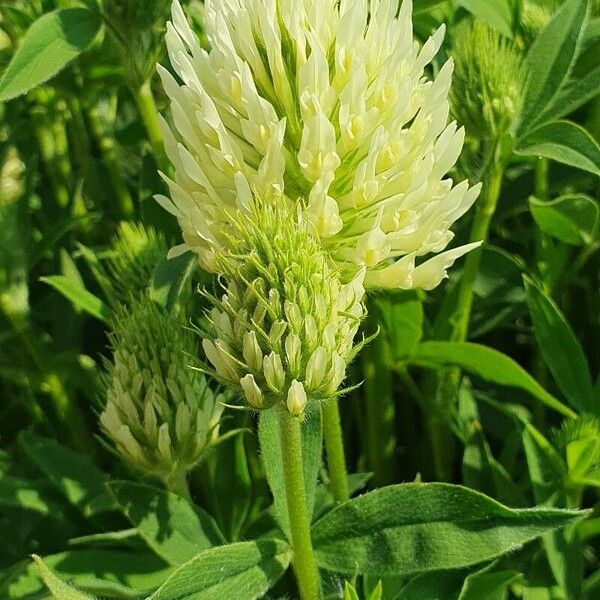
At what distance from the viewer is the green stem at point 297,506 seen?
3.64 feet

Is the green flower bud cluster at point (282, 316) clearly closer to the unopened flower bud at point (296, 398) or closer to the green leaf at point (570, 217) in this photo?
the unopened flower bud at point (296, 398)

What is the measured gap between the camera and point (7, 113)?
6.87 ft

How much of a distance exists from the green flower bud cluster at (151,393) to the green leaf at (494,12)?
0.72 meters

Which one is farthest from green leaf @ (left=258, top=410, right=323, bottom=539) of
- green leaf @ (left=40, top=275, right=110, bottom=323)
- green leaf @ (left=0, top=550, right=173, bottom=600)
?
green leaf @ (left=40, top=275, right=110, bottom=323)

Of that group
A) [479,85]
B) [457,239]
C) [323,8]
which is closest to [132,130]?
[457,239]

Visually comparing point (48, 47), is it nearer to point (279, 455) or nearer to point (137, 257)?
point (137, 257)

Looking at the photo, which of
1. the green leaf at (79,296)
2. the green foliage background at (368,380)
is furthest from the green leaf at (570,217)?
the green leaf at (79,296)

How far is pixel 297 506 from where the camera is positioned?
3.81 feet

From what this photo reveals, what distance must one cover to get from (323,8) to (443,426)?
2.95 feet

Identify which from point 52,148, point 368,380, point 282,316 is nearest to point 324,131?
point 282,316

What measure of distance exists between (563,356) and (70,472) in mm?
859

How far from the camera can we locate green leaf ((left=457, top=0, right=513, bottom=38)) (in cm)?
158

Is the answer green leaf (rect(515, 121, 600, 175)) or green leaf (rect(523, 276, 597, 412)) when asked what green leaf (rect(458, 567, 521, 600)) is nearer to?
green leaf (rect(523, 276, 597, 412))

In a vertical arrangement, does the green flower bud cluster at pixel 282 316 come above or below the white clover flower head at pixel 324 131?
below
